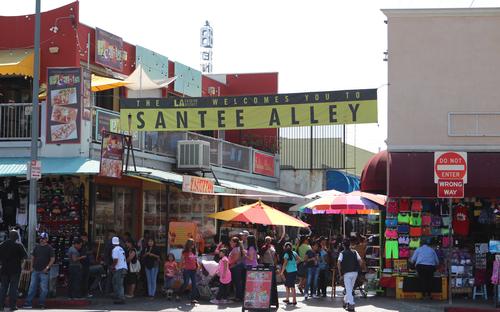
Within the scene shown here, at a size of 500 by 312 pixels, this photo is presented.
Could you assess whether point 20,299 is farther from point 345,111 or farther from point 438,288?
point 438,288

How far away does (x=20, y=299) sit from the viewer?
1916 centimetres

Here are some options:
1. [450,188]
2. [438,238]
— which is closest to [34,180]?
[450,188]

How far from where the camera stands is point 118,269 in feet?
63.2

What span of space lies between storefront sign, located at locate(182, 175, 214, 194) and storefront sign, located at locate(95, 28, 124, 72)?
5.29 m

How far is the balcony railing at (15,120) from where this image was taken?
22422 mm

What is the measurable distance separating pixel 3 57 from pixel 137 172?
594 cm

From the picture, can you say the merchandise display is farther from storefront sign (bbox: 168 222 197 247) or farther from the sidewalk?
storefront sign (bbox: 168 222 197 247)

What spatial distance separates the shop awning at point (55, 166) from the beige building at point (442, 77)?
7816 mm

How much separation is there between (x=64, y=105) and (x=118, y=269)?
4931 millimetres

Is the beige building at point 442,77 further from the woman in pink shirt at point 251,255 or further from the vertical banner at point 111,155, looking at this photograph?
the vertical banner at point 111,155

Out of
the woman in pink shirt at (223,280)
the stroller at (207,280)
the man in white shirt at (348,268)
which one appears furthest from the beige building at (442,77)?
the stroller at (207,280)

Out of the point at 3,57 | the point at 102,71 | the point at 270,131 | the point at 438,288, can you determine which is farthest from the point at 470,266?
the point at 270,131

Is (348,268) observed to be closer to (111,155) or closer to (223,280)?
(223,280)

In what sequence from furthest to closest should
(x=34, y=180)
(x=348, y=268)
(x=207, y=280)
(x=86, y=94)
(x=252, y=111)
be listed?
(x=86, y=94)
(x=207, y=280)
(x=252, y=111)
(x=34, y=180)
(x=348, y=268)
